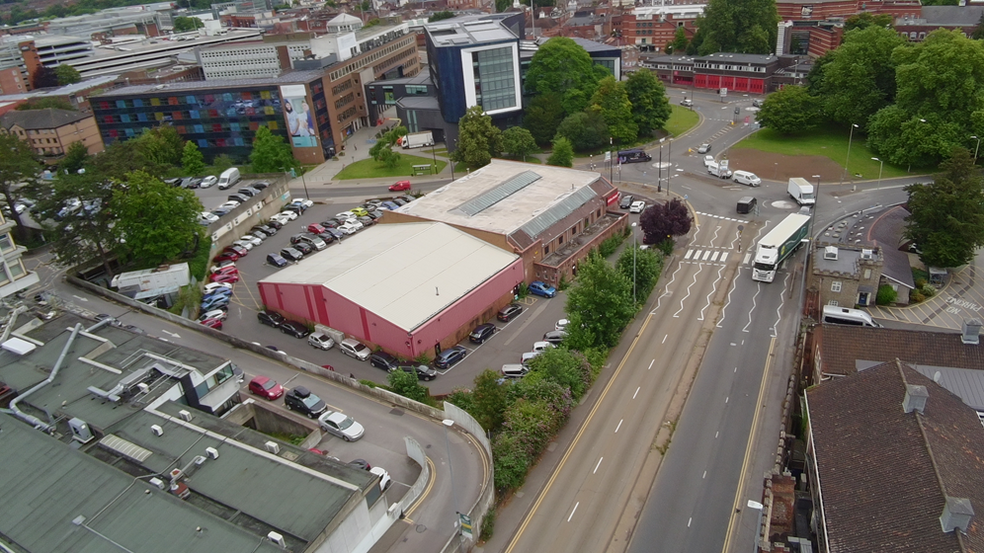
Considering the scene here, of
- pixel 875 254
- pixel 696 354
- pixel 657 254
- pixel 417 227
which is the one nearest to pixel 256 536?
pixel 696 354

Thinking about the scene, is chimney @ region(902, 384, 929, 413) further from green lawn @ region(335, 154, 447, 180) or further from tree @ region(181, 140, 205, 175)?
tree @ region(181, 140, 205, 175)

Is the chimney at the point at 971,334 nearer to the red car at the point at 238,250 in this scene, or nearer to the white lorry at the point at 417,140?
the red car at the point at 238,250

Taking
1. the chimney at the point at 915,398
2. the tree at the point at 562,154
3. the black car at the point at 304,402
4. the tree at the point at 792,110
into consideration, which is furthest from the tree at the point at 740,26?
the black car at the point at 304,402

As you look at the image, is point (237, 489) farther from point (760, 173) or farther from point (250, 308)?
point (760, 173)

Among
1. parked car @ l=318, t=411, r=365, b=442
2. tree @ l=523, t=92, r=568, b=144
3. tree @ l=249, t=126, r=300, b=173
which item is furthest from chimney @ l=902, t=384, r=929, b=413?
tree @ l=249, t=126, r=300, b=173

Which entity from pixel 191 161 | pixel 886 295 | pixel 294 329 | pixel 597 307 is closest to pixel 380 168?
pixel 191 161
